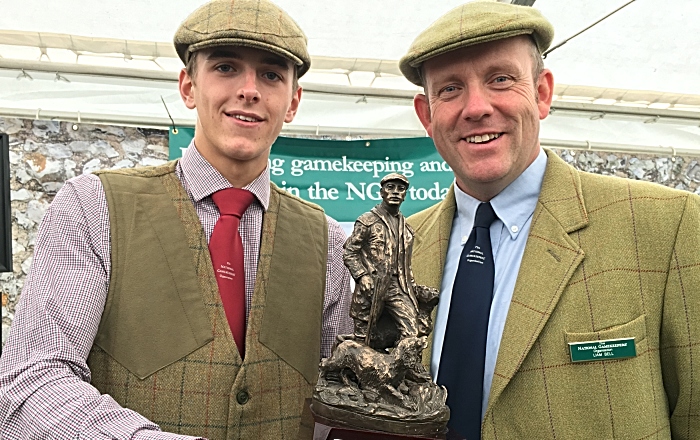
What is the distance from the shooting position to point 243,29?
5.62ft

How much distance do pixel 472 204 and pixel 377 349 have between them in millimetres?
691

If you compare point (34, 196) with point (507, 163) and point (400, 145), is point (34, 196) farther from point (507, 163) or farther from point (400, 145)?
point (507, 163)

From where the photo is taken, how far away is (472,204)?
2027mm

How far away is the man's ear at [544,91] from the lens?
1.99 m

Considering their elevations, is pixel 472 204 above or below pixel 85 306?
above

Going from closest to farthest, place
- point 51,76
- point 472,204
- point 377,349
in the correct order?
point 377,349 → point 472,204 → point 51,76

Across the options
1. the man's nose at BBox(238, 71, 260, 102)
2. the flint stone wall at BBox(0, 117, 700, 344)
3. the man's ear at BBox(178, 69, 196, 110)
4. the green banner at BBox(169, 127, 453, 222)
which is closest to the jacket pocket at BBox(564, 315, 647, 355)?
the man's nose at BBox(238, 71, 260, 102)

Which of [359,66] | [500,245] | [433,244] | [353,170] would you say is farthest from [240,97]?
[353,170]

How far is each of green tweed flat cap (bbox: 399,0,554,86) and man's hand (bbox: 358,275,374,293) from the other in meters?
0.74

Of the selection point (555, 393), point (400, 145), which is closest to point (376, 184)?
point (400, 145)

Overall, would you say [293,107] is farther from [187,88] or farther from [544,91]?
[544,91]

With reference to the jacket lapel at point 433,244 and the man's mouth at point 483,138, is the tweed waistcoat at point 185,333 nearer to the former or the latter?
the jacket lapel at point 433,244

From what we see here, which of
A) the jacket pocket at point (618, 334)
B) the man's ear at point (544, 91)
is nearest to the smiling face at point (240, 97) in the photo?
the man's ear at point (544, 91)

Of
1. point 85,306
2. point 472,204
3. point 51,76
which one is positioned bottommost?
point 85,306
